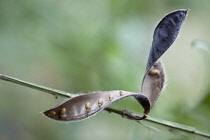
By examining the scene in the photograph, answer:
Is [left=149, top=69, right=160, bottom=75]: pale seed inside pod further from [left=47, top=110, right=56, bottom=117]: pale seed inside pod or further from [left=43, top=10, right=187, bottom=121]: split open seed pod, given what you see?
[left=47, top=110, right=56, bottom=117]: pale seed inside pod

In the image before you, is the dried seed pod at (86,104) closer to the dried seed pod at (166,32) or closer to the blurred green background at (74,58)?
the dried seed pod at (166,32)

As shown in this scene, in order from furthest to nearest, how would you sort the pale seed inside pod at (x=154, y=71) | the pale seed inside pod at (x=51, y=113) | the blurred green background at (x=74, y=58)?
1. the blurred green background at (x=74, y=58)
2. the pale seed inside pod at (x=154, y=71)
3. the pale seed inside pod at (x=51, y=113)

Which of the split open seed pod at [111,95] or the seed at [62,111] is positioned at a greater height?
the split open seed pod at [111,95]

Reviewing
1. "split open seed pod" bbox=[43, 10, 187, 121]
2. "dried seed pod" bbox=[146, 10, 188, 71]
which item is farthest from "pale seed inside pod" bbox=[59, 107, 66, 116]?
"dried seed pod" bbox=[146, 10, 188, 71]

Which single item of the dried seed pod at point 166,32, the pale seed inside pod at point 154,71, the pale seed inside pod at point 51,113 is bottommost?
the pale seed inside pod at point 51,113

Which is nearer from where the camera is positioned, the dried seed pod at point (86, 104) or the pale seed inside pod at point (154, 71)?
the dried seed pod at point (86, 104)

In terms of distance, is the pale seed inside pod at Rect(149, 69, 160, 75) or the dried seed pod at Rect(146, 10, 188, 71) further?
the pale seed inside pod at Rect(149, 69, 160, 75)

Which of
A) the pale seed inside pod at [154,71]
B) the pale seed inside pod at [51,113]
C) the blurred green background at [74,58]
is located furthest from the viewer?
the blurred green background at [74,58]

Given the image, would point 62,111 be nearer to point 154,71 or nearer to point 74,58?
point 154,71

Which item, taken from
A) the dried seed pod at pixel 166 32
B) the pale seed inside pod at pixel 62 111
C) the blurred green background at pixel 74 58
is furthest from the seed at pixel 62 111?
the blurred green background at pixel 74 58
